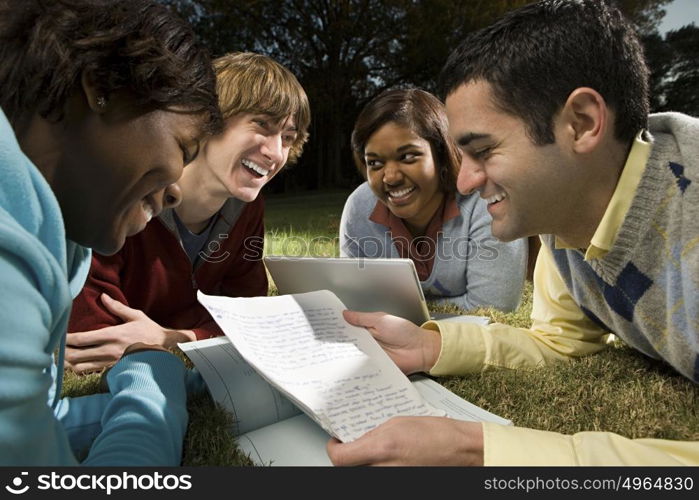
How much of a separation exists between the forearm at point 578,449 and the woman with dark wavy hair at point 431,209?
138 cm

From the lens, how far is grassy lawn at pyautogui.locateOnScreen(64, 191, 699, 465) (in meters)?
0.98

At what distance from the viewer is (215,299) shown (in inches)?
44.8

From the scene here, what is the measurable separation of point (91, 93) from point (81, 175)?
0.42 feet

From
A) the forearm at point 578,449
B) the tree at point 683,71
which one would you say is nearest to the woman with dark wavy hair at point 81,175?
the forearm at point 578,449

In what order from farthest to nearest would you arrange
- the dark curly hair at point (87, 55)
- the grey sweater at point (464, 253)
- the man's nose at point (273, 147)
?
the grey sweater at point (464, 253) → the man's nose at point (273, 147) → the dark curly hair at point (87, 55)

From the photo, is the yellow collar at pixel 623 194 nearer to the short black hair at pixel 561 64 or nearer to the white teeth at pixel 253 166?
the short black hair at pixel 561 64

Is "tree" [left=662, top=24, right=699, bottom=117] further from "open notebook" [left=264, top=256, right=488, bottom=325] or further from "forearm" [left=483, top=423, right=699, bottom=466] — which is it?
"forearm" [left=483, top=423, right=699, bottom=466]

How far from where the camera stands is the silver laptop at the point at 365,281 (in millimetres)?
1467

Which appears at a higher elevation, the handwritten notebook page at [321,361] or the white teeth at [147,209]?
the white teeth at [147,209]

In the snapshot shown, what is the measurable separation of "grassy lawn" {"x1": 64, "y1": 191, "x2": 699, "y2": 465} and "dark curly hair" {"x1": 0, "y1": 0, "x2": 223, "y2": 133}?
0.59m

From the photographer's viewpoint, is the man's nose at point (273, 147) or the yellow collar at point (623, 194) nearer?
the yellow collar at point (623, 194)

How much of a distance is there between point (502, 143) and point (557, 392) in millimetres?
563

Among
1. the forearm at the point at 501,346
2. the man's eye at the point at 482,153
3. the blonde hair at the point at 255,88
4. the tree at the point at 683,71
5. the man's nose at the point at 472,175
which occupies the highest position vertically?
the tree at the point at 683,71

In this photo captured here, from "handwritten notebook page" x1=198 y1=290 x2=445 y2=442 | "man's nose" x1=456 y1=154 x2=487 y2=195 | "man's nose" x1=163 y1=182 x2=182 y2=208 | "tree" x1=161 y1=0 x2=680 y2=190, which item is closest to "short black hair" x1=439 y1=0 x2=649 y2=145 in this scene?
"man's nose" x1=456 y1=154 x2=487 y2=195
